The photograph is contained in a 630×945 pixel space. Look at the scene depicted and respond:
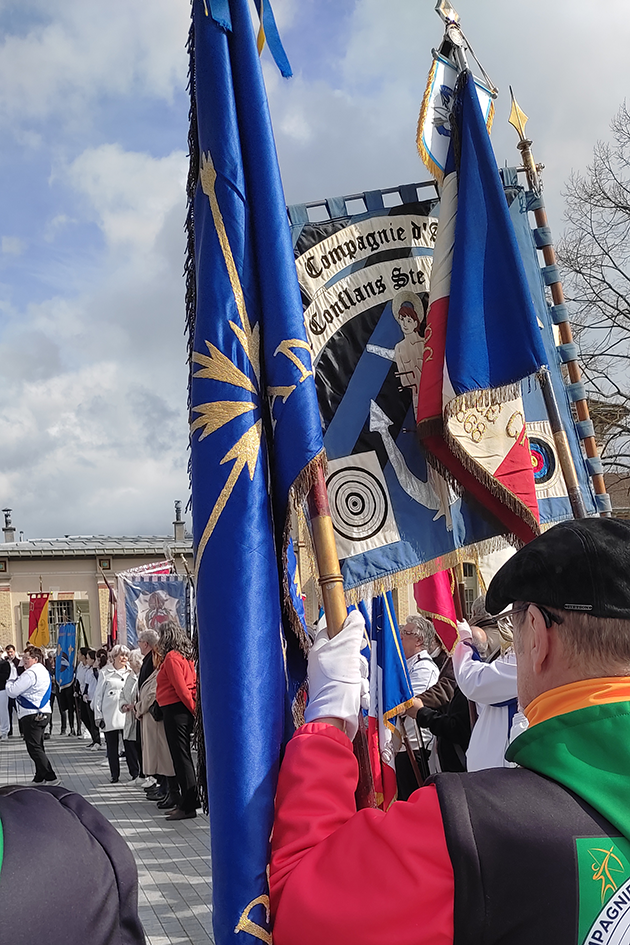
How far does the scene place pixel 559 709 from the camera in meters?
1.40

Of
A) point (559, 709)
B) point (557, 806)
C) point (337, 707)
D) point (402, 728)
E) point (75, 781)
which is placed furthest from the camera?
point (75, 781)

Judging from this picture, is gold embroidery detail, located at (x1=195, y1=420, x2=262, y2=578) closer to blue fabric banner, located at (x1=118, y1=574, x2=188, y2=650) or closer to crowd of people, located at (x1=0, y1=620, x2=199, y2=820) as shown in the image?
crowd of people, located at (x1=0, y1=620, x2=199, y2=820)

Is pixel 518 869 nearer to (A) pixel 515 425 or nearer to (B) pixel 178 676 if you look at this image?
(A) pixel 515 425

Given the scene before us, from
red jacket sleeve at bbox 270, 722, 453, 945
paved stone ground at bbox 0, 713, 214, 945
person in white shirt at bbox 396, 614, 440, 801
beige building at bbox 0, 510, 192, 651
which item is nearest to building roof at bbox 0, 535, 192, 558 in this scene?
beige building at bbox 0, 510, 192, 651

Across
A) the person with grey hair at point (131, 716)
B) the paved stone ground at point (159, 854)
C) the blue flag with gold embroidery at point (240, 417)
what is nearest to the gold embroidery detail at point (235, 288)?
the blue flag with gold embroidery at point (240, 417)

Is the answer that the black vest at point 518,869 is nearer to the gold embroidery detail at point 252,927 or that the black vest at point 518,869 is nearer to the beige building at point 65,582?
the gold embroidery detail at point 252,927

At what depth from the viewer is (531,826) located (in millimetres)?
1264

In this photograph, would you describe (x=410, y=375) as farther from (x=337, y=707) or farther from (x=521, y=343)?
(x=337, y=707)

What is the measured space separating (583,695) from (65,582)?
3407 centimetres

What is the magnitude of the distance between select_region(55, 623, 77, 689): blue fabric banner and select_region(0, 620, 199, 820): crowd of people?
1.78 m

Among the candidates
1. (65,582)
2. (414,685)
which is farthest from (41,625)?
(414,685)

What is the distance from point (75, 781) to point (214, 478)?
10.7 m

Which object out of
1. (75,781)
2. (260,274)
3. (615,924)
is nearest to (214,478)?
(260,274)

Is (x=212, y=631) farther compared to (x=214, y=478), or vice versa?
(x=214, y=478)
